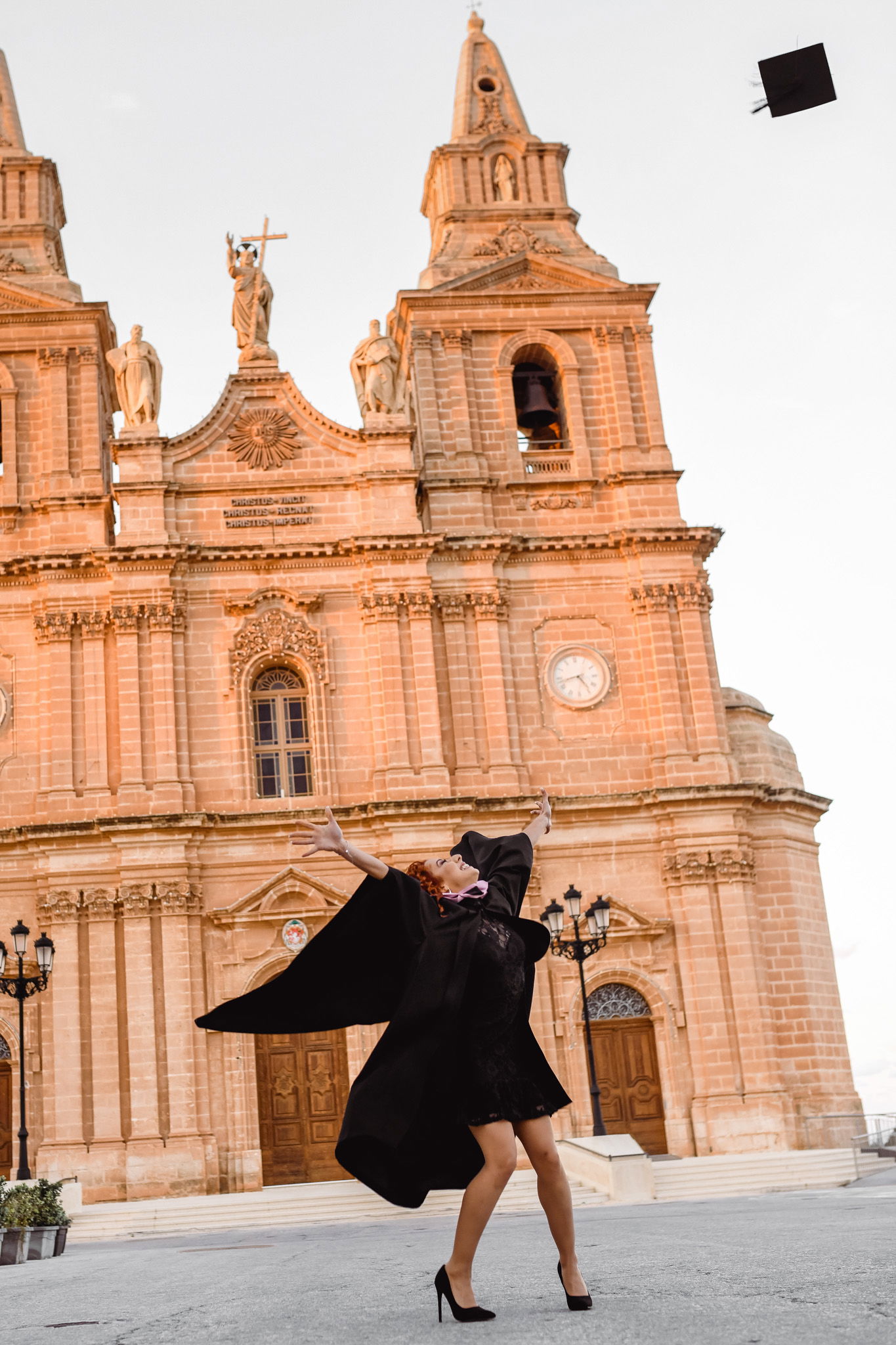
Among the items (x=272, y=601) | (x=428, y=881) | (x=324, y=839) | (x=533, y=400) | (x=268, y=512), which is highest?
(x=533, y=400)

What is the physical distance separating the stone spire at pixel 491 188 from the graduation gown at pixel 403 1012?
2677 centimetres

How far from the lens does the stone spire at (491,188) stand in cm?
3234

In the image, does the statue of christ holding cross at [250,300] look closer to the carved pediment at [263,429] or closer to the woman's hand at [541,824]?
the carved pediment at [263,429]

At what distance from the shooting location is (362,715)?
28.6 meters

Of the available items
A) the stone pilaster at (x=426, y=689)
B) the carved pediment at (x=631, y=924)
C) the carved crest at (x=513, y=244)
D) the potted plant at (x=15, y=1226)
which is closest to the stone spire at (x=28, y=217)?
the carved crest at (x=513, y=244)

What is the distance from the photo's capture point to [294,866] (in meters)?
27.3

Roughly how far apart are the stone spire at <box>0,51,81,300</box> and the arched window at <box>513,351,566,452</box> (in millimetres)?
9215

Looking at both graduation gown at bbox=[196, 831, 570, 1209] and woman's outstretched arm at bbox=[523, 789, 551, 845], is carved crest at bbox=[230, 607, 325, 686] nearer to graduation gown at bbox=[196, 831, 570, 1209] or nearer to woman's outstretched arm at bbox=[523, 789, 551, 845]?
woman's outstretched arm at bbox=[523, 789, 551, 845]

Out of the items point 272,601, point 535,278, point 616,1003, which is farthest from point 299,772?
point 535,278

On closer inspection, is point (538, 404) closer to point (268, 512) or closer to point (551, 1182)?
point (268, 512)

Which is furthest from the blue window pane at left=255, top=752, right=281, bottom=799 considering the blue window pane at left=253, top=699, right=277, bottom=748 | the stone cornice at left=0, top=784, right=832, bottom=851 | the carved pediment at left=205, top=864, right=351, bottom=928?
the carved pediment at left=205, top=864, right=351, bottom=928

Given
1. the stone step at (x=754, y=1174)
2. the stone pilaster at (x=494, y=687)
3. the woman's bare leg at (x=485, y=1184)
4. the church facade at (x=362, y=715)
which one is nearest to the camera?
the woman's bare leg at (x=485, y=1184)

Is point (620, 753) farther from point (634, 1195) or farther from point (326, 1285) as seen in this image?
point (326, 1285)

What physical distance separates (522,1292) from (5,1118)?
21564 millimetres
